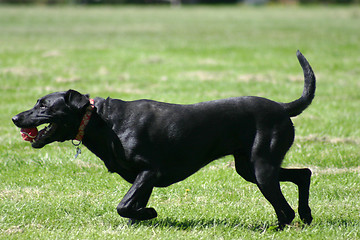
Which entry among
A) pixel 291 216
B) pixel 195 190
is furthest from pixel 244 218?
pixel 195 190

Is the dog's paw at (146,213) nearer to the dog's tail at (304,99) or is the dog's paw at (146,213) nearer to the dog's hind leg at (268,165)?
the dog's hind leg at (268,165)

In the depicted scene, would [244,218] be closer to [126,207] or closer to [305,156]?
[126,207]

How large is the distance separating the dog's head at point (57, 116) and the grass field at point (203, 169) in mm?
813

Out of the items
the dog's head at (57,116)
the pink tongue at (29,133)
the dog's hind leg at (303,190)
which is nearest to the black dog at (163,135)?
the dog's head at (57,116)

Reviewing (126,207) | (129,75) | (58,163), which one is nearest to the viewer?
(126,207)

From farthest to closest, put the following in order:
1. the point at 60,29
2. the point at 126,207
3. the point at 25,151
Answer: the point at 60,29
the point at 25,151
the point at 126,207

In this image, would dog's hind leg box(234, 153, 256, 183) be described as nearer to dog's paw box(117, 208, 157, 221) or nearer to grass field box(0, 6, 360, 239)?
grass field box(0, 6, 360, 239)

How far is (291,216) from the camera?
468 centimetres

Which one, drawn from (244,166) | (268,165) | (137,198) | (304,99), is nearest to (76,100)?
(137,198)

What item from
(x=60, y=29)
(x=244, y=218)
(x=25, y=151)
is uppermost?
(x=244, y=218)

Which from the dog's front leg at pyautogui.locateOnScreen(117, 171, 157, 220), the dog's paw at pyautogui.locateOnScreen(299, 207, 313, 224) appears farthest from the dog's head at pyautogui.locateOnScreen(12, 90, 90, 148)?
the dog's paw at pyautogui.locateOnScreen(299, 207, 313, 224)

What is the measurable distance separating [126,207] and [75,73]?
33.1 feet

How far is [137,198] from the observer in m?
4.48

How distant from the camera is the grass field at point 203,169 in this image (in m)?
4.88
